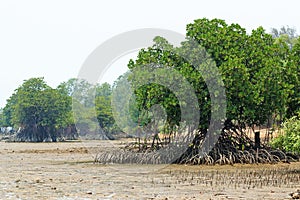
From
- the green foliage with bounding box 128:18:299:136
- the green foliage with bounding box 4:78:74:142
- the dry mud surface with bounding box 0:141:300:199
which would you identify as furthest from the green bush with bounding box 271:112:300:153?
the green foliage with bounding box 4:78:74:142

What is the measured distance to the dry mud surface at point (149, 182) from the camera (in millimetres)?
12602

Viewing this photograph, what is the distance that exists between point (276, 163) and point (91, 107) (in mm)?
49489

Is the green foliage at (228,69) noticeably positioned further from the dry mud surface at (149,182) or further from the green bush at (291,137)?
the green bush at (291,137)

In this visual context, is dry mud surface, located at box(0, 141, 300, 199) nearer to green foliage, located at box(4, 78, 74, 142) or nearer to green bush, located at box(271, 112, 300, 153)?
green bush, located at box(271, 112, 300, 153)

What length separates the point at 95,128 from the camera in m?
68.2

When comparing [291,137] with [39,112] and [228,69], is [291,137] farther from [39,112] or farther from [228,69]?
[39,112]

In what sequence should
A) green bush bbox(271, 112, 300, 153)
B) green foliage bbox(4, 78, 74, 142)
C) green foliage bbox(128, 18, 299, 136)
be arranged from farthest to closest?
green foliage bbox(4, 78, 74, 142), green foliage bbox(128, 18, 299, 136), green bush bbox(271, 112, 300, 153)

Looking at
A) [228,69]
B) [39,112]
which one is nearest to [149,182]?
[228,69]

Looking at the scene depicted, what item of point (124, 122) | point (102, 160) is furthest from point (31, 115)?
point (102, 160)

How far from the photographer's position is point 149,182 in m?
15.1

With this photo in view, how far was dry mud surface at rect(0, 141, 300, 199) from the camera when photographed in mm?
12602

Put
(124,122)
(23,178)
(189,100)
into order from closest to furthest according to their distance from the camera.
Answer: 1. (23,178)
2. (189,100)
3. (124,122)

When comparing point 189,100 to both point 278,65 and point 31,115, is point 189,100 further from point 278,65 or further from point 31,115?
point 31,115

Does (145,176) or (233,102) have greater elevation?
(233,102)
